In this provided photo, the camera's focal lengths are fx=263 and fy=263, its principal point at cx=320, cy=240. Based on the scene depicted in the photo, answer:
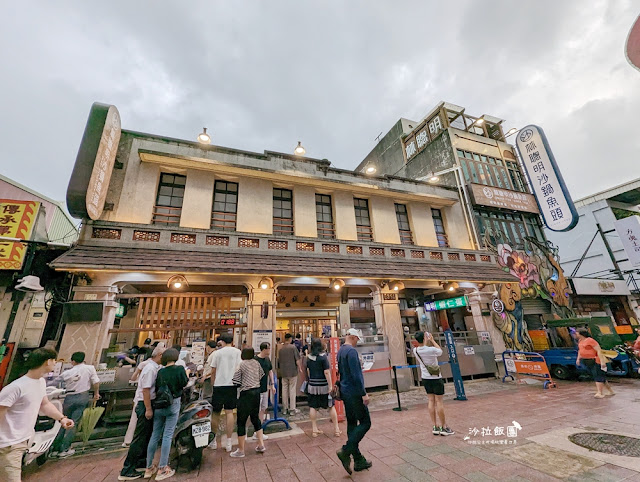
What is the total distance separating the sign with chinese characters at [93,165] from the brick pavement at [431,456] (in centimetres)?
617

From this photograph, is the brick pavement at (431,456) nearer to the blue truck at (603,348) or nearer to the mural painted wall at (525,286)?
the blue truck at (603,348)

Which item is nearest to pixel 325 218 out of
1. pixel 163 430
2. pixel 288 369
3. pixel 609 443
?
pixel 288 369

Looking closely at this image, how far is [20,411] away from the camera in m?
3.01

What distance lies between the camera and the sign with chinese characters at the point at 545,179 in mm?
13742

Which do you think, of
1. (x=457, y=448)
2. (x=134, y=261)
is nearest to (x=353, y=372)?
(x=457, y=448)

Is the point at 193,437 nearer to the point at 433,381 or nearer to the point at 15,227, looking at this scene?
the point at 433,381

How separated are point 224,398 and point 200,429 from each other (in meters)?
0.82

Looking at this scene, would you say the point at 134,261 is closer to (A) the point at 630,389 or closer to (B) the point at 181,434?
(B) the point at 181,434

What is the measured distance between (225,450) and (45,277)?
8.23 metres

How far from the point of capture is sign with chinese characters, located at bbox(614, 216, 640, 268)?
55.3 ft

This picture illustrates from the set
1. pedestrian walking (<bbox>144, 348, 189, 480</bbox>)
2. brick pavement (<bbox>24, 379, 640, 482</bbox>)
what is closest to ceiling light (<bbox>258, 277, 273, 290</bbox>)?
brick pavement (<bbox>24, 379, 640, 482</bbox>)

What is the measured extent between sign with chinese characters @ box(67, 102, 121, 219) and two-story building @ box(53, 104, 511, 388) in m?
0.04

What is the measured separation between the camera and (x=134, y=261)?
26.8ft

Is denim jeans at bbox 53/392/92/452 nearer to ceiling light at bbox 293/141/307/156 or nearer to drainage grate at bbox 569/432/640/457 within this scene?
drainage grate at bbox 569/432/640/457
